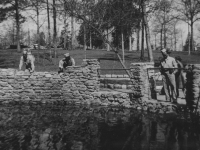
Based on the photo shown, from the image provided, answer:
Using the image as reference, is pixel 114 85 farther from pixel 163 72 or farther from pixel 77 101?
pixel 163 72

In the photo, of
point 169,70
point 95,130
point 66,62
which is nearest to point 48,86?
point 66,62

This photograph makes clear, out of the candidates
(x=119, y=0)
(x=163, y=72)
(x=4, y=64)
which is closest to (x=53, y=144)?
(x=163, y=72)

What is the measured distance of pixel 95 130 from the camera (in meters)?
6.78

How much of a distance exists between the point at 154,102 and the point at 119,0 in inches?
267

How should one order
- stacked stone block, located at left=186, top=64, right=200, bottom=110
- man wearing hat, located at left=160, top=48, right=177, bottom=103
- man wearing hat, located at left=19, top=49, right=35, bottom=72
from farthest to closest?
man wearing hat, located at left=19, top=49, right=35, bottom=72 → man wearing hat, located at left=160, top=48, right=177, bottom=103 → stacked stone block, located at left=186, top=64, right=200, bottom=110

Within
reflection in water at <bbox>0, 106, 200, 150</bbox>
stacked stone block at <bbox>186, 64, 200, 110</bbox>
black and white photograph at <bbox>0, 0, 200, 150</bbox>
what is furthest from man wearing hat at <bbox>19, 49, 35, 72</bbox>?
stacked stone block at <bbox>186, 64, 200, 110</bbox>

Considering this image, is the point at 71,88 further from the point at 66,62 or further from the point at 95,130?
the point at 95,130

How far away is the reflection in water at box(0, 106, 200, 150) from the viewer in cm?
558

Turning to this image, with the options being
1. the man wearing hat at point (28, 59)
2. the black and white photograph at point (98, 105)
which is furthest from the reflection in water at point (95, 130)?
the man wearing hat at point (28, 59)

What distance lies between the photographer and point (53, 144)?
5727 millimetres

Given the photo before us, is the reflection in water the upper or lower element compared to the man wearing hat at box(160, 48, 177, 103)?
lower

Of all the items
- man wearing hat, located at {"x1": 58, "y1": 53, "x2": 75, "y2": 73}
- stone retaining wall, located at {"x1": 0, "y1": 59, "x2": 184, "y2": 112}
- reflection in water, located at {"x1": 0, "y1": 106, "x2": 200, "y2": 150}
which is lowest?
reflection in water, located at {"x1": 0, "y1": 106, "x2": 200, "y2": 150}

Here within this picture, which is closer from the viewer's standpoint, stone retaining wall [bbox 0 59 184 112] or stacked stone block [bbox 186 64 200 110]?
stacked stone block [bbox 186 64 200 110]

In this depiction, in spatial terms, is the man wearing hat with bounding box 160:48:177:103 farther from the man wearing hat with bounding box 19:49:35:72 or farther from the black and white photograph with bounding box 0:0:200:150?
the man wearing hat with bounding box 19:49:35:72
